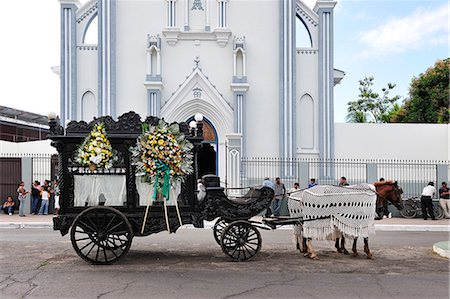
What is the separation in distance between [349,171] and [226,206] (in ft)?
44.6

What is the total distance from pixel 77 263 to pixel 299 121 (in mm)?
16030

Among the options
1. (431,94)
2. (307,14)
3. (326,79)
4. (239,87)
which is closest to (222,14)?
(239,87)

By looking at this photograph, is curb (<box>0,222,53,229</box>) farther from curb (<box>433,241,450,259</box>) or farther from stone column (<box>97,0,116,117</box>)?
curb (<box>433,241,450,259</box>)

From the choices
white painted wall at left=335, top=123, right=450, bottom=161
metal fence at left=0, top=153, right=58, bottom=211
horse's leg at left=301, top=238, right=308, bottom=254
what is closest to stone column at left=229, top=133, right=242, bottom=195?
white painted wall at left=335, top=123, right=450, bottom=161

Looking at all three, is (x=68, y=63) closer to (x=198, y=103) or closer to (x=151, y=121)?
(x=198, y=103)

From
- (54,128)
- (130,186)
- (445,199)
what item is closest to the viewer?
(54,128)

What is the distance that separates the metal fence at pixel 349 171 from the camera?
21188 millimetres

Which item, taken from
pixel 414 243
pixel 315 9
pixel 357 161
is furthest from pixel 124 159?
pixel 315 9

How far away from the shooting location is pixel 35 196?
66.2ft

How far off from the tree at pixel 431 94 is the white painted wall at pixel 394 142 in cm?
1042

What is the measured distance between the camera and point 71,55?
2298cm

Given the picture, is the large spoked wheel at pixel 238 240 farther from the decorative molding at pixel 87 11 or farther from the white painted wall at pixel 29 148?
the decorative molding at pixel 87 11

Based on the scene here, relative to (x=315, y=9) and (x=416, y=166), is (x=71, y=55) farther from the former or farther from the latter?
(x=416, y=166)

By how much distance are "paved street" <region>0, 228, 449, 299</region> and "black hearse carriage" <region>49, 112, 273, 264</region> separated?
49cm
